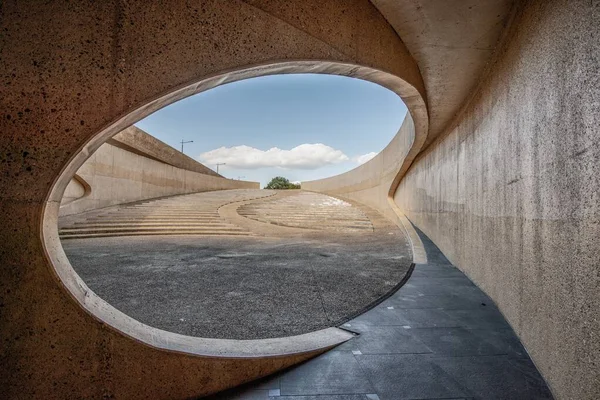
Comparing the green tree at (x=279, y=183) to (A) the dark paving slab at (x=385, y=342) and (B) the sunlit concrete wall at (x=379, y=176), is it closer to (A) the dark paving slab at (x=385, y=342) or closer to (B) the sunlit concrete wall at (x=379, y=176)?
(B) the sunlit concrete wall at (x=379, y=176)

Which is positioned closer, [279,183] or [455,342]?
[455,342]

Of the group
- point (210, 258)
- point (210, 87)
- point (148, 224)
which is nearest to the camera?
point (210, 87)

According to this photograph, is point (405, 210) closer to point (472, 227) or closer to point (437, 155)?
point (437, 155)

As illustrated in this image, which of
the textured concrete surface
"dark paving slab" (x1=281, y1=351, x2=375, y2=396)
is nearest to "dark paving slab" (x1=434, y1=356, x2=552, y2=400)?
"dark paving slab" (x1=281, y1=351, x2=375, y2=396)

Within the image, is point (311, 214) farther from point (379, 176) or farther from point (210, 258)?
point (210, 258)

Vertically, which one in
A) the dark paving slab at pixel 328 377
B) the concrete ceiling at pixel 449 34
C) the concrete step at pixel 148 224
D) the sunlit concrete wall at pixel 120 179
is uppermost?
the concrete ceiling at pixel 449 34

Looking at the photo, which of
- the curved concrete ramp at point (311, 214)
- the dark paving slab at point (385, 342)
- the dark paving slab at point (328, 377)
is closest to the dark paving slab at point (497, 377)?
the dark paving slab at point (385, 342)

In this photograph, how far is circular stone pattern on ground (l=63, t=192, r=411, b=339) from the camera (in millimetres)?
3561

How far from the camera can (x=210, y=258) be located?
22.4ft

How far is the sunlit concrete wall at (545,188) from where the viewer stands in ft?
6.72

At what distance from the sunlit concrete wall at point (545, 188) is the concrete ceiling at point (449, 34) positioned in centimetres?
21

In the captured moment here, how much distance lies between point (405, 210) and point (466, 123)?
20.6 feet

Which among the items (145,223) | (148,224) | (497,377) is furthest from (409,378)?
(145,223)

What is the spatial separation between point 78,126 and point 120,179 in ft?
46.8
